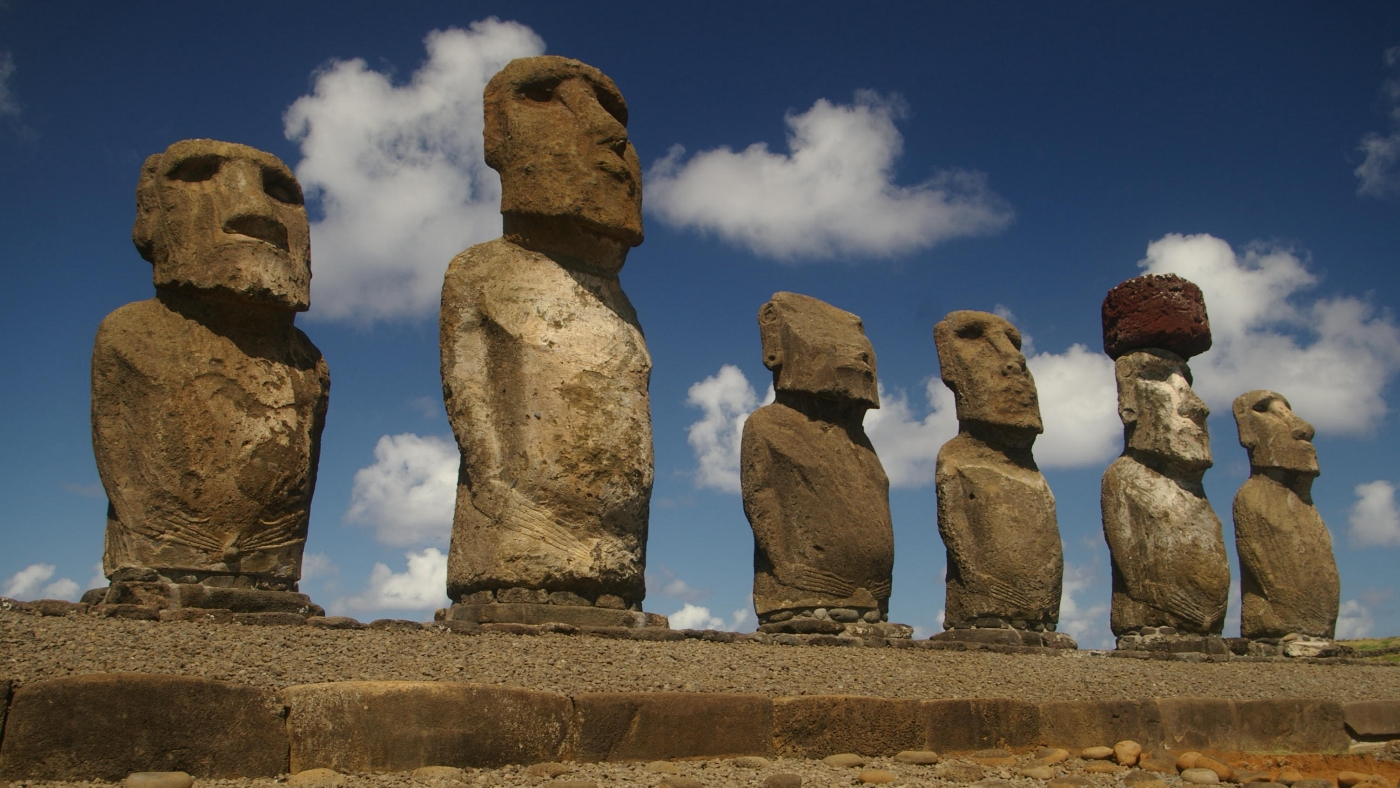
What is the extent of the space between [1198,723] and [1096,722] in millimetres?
1051

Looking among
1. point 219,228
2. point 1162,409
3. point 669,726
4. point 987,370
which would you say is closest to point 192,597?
point 219,228

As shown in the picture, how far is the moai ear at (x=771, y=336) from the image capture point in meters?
10.2

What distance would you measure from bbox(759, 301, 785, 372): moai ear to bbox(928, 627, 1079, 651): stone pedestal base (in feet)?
8.51

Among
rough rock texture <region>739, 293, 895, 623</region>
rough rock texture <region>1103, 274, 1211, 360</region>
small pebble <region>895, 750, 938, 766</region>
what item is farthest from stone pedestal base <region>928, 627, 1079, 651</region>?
rough rock texture <region>1103, 274, 1211, 360</region>

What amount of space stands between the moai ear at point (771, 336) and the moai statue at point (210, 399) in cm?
408

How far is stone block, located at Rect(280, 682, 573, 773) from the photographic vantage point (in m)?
4.59

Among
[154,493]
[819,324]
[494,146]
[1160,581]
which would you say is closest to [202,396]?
[154,493]

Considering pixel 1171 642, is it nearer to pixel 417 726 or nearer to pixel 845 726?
pixel 845 726

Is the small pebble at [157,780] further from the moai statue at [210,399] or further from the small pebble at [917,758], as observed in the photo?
the small pebble at [917,758]

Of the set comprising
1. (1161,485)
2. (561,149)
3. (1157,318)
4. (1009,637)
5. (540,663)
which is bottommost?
(540,663)

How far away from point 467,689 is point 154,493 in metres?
2.60

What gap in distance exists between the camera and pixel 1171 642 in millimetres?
11688

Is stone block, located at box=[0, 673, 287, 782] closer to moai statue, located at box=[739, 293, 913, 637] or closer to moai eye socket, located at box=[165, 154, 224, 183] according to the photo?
moai eye socket, located at box=[165, 154, 224, 183]

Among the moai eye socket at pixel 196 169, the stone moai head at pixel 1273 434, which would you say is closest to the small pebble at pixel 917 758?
the moai eye socket at pixel 196 169
